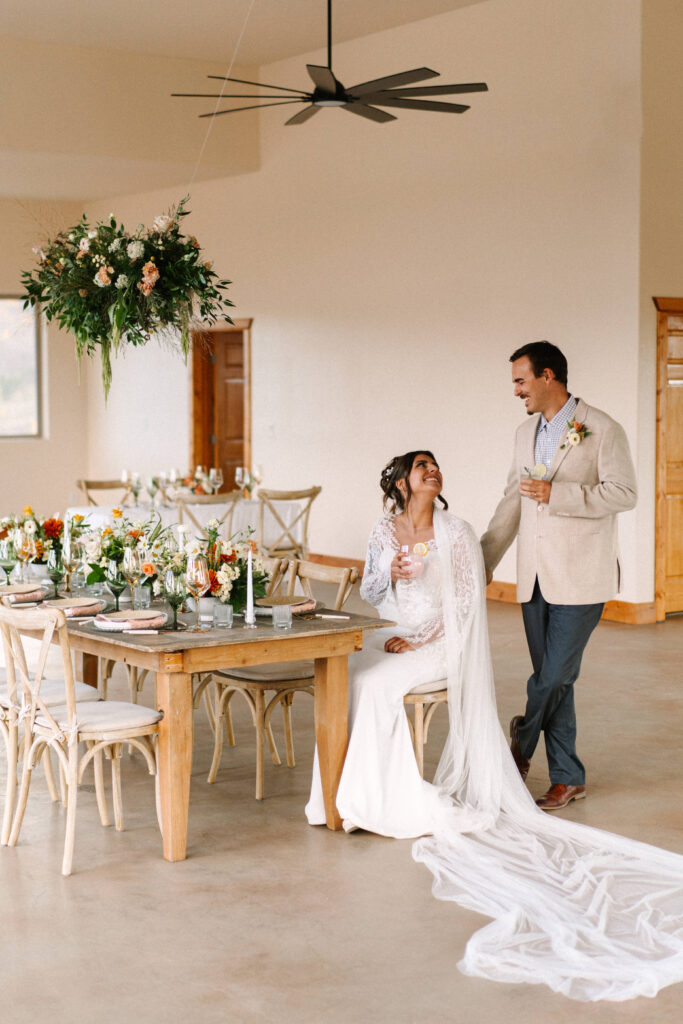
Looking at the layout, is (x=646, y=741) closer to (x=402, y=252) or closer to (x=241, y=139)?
(x=402, y=252)

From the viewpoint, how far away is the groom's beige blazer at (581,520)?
15.5ft

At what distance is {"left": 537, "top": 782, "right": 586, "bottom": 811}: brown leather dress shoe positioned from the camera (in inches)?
189

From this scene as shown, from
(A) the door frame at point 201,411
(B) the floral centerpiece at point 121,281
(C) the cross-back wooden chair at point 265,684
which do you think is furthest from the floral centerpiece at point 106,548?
(A) the door frame at point 201,411

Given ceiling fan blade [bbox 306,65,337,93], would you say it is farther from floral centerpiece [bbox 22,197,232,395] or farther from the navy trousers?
the navy trousers

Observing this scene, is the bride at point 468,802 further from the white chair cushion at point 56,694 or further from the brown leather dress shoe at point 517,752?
the white chair cushion at point 56,694

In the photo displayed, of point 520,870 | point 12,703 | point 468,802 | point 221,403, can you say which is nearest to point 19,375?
point 221,403

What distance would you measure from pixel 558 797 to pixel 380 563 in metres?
1.13

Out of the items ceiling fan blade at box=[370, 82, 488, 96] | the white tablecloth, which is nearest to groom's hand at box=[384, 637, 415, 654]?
ceiling fan blade at box=[370, 82, 488, 96]

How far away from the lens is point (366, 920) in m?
3.78

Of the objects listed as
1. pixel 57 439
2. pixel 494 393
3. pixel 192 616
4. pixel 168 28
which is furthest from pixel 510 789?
pixel 57 439

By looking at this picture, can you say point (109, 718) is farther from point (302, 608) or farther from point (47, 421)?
point (47, 421)

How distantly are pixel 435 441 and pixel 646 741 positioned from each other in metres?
5.01

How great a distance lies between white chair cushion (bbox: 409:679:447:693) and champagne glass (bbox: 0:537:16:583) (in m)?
1.91

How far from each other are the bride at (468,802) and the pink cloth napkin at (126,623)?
0.77 meters
